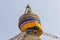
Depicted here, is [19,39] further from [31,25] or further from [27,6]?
[27,6]

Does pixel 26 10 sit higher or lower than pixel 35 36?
higher

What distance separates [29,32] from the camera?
23.9m

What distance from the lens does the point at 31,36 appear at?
23.8 m

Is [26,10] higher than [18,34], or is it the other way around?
[26,10]

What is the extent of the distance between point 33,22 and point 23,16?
120 centimetres

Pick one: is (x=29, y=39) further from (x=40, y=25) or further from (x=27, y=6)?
(x=27, y=6)

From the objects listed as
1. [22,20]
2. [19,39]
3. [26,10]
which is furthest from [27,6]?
[19,39]

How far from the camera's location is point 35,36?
23.7 meters

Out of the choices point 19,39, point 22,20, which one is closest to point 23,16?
point 22,20

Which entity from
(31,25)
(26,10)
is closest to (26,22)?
(31,25)

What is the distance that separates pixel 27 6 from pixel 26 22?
8.28 feet

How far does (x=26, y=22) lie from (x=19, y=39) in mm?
1561

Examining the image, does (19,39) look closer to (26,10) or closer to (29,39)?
(29,39)

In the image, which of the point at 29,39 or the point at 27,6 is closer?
the point at 29,39
